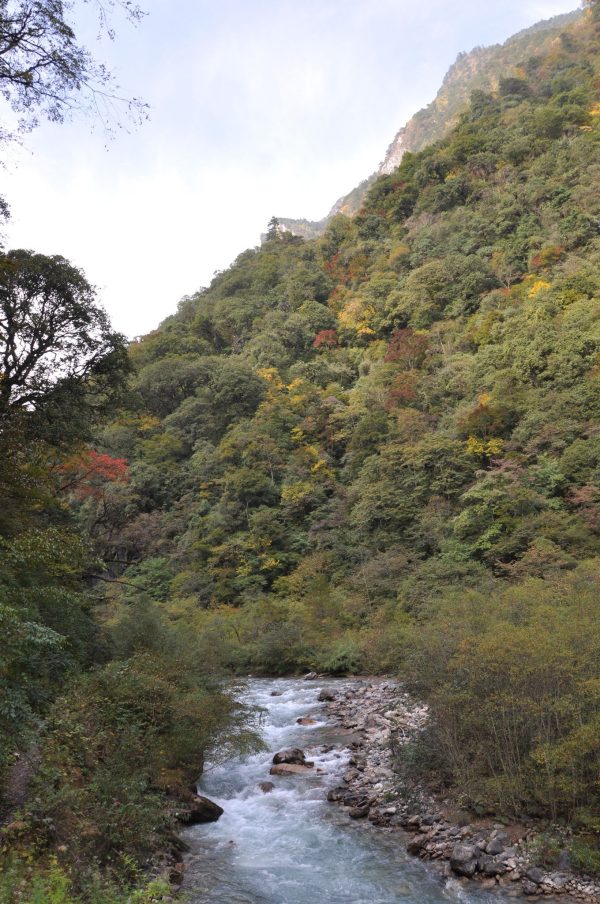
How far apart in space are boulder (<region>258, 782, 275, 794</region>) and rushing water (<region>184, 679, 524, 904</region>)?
3.6 inches

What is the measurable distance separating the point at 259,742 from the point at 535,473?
1655cm

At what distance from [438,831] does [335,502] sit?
79.1ft

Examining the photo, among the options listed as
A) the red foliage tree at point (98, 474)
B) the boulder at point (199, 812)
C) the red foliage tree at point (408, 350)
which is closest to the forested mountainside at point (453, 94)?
the red foliage tree at point (408, 350)

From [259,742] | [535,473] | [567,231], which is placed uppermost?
[567,231]

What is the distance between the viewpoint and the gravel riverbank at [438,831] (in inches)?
252

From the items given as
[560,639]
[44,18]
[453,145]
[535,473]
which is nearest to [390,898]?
[560,639]

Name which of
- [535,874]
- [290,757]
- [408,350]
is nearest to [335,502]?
[408,350]

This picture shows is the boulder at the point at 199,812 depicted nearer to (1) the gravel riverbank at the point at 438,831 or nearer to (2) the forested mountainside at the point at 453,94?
(1) the gravel riverbank at the point at 438,831

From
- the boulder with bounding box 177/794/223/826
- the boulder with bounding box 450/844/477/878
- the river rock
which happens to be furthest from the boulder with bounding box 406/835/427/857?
the river rock

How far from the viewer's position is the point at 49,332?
13.4 meters

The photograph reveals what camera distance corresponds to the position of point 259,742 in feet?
34.1

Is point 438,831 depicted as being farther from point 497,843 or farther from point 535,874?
point 535,874

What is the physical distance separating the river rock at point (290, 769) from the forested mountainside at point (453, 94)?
3760 inches

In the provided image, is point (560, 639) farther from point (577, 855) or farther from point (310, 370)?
point (310, 370)
